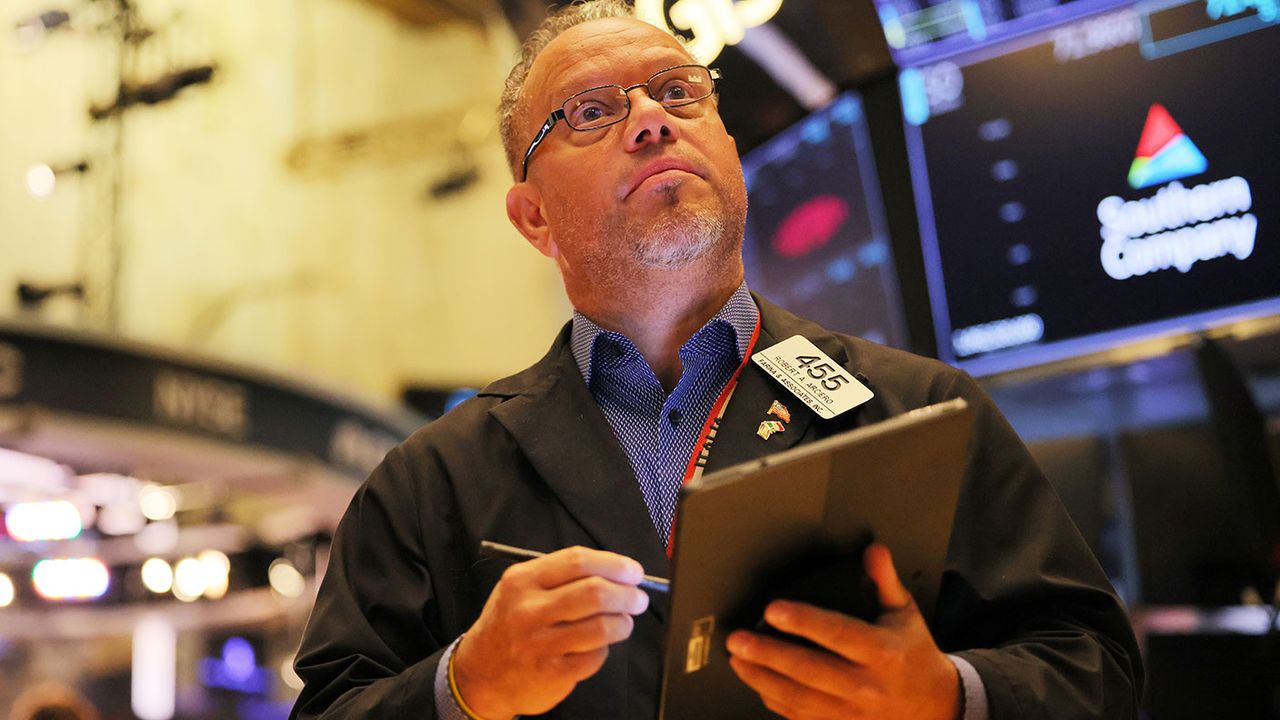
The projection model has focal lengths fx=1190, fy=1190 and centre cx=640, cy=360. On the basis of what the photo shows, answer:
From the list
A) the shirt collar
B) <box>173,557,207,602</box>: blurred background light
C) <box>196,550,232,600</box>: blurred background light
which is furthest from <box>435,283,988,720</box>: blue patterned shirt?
<box>173,557,207,602</box>: blurred background light

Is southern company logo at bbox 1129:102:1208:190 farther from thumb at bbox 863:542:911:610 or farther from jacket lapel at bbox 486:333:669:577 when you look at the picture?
thumb at bbox 863:542:911:610

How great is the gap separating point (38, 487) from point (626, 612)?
10.2 meters

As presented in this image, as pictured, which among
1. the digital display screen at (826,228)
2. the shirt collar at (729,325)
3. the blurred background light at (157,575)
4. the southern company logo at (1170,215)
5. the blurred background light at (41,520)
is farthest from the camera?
the blurred background light at (157,575)

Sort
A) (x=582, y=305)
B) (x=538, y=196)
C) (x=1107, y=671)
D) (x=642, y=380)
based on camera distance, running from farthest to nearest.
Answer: (x=538, y=196), (x=582, y=305), (x=642, y=380), (x=1107, y=671)

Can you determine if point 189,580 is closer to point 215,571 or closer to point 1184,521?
point 215,571

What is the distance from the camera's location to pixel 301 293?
38.2 ft

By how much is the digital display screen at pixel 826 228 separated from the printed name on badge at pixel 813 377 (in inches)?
44.6

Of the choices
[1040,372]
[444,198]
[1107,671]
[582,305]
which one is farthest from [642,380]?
[444,198]

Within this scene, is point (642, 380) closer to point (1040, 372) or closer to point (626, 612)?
point (626, 612)

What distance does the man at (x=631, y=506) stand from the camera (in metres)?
1.28

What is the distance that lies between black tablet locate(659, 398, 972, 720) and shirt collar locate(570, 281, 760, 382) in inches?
23.2

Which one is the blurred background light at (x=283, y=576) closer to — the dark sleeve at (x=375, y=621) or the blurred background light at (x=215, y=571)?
the blurred background light at (x=215, y=571)

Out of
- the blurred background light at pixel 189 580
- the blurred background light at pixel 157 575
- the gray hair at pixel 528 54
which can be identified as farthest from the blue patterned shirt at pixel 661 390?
the blurred background light at pixel 157 575

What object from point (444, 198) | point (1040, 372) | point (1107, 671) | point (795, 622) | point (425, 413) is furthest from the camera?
point (444, 198)
